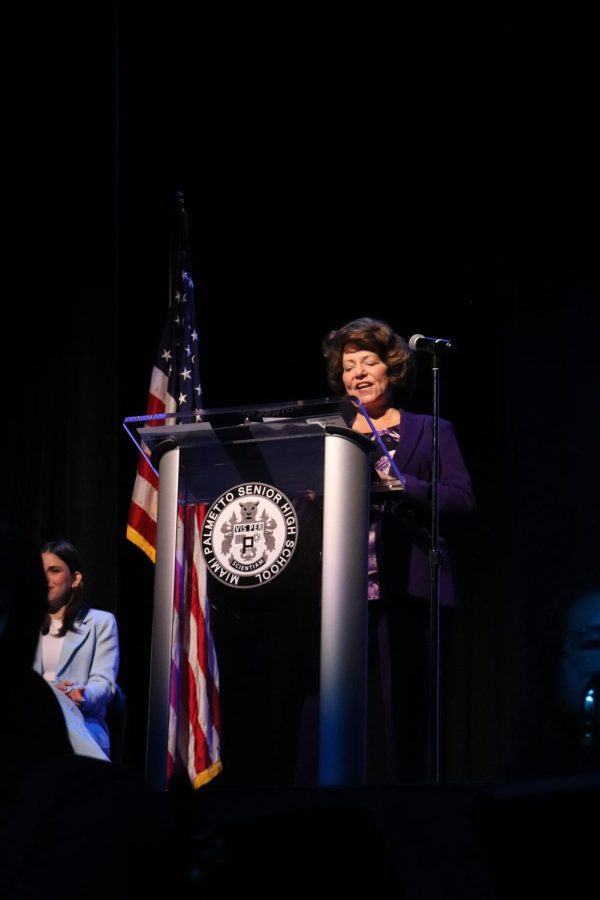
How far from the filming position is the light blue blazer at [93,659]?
4.76 meters

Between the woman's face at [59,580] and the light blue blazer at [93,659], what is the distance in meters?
0.13

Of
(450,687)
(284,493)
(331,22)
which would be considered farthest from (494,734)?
(331,22)

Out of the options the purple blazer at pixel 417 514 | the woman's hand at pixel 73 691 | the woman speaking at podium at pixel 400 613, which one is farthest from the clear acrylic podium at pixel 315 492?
the woman's hand at pixel 73 691

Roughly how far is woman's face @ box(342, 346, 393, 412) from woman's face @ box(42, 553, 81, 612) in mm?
1745

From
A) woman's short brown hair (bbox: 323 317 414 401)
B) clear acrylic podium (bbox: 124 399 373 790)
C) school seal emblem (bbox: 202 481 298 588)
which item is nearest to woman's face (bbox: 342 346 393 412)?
woman's short brown hair (bbox: 323 317 414 401)

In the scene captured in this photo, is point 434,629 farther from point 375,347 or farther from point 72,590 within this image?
point 72,590

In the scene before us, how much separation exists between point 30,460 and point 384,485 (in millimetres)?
3257

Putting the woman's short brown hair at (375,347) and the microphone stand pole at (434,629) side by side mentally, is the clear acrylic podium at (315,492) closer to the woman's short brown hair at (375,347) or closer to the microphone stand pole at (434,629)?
the microphone stand pole at (434,629)

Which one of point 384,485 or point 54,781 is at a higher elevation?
point 384,485

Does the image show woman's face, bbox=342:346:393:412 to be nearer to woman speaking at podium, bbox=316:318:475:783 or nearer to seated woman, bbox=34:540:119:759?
woman speaking at podium, bbox=316:318:475:783

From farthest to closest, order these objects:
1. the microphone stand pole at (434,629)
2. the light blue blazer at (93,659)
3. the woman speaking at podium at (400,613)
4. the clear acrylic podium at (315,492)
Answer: the light blue blazer at (93,659) < the woman speaking at podium at (400,613) < the microphone stand pole at (434,629) < the clear acrylic podium at (315,492)

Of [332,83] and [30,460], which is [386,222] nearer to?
[332,83]

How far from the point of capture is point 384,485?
3.16m

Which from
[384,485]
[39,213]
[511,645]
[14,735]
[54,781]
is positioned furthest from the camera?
[39,213]
